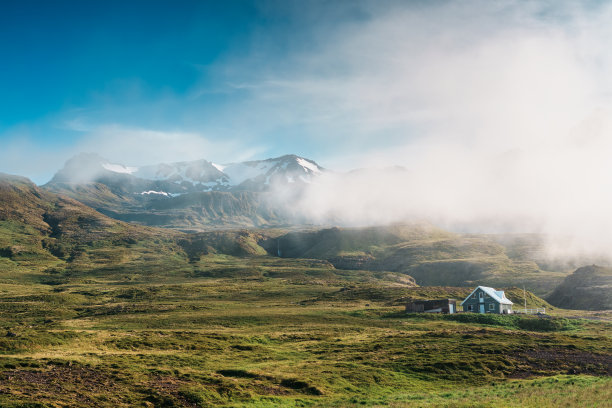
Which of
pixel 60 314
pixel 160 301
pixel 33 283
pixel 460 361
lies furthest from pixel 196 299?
pixel 460 361

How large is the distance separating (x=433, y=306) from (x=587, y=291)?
71.9 meters

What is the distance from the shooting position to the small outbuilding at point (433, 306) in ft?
349

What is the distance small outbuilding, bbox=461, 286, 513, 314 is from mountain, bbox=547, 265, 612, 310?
50.7 metres

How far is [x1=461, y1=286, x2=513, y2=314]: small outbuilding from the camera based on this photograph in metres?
105

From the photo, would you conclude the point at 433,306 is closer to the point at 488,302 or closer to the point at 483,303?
the point at 483,303

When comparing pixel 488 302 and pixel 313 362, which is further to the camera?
pixel 488 302

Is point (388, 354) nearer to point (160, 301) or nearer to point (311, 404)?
point (311, 404)

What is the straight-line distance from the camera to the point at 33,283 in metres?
190

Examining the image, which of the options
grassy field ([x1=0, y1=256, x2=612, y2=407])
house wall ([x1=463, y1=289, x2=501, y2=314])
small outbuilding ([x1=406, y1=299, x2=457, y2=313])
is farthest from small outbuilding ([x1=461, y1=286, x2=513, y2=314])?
grassy field ([x1=0, y1=256, x2=612, y2=407])

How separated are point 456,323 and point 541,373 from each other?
4219cm

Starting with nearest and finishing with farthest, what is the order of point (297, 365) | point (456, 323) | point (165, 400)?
point (165, 400) < point (297, 365) < point (456, 323)

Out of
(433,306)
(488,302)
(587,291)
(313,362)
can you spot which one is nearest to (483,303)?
(488,302)

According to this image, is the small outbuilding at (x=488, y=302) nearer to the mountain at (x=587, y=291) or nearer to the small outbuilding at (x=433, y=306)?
the small outbuilding at (x=433, y=306)

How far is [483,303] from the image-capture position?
355 ft
